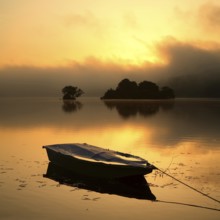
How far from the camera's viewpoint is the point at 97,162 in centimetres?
1803

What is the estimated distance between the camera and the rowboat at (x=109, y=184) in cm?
1608

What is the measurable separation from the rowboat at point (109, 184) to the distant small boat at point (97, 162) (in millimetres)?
352

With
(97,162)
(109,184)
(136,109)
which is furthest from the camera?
(136,109)

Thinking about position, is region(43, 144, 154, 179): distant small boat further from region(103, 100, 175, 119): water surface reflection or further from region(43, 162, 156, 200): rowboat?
region(103, 100, 175, 119): water surface reflection

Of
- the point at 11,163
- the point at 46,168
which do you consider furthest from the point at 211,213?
the point at 11,163

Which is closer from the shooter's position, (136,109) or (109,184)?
(109,184)

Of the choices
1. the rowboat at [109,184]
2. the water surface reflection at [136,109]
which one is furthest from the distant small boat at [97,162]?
the water surface reflection at [136,109]

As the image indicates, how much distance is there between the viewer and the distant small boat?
669 inches

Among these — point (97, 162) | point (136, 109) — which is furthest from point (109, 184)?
point (136, 109)

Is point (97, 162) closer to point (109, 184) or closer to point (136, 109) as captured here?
point (109, 184)

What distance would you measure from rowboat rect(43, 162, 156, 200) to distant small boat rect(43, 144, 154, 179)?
1.15ft

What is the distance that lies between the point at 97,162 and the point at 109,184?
1316 millimetres

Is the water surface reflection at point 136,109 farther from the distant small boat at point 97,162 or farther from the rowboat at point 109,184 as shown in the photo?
the rowboat at point 109,184

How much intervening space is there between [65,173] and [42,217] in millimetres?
6931
